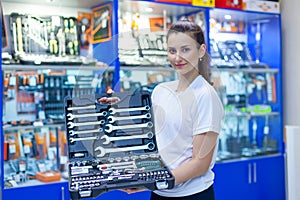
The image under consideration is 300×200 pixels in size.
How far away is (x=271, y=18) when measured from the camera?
4.27 meters

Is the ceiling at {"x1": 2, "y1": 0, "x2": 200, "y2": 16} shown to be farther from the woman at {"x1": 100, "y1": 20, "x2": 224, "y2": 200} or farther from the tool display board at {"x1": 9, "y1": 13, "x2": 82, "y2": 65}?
the woman at {"x1": 100, "y1": 20, "x2": 224, "y2": 200}

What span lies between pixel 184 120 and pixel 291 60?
3.07 metres

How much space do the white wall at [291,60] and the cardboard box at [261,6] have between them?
0.51 feet

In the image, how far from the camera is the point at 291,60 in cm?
426

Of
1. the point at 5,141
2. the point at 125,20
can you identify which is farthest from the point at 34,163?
the point at 125,20

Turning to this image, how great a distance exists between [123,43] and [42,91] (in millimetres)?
1935

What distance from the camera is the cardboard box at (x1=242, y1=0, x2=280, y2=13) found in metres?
4.01

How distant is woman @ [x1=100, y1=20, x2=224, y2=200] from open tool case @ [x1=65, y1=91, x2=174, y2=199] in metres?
0.04

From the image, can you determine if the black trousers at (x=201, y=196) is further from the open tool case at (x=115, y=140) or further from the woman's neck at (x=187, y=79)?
the woman's neck at (x=187, y=79)

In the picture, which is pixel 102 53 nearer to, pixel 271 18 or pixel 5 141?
pixel 5 141

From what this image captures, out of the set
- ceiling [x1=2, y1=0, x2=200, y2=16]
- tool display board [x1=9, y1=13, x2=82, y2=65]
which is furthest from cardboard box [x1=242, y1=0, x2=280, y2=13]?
tool display board [x1=9, y1=13, x2=82, y2=65]

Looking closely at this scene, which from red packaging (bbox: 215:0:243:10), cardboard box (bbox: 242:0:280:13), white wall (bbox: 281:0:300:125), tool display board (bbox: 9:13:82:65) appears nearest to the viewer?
tool display board (bbox: 9:13:82:65)

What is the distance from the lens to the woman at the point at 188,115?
1488mm

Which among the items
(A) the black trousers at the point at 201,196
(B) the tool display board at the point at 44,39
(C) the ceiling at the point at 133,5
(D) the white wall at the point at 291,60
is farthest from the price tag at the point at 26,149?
(D) the white wall at the point at 291,60
